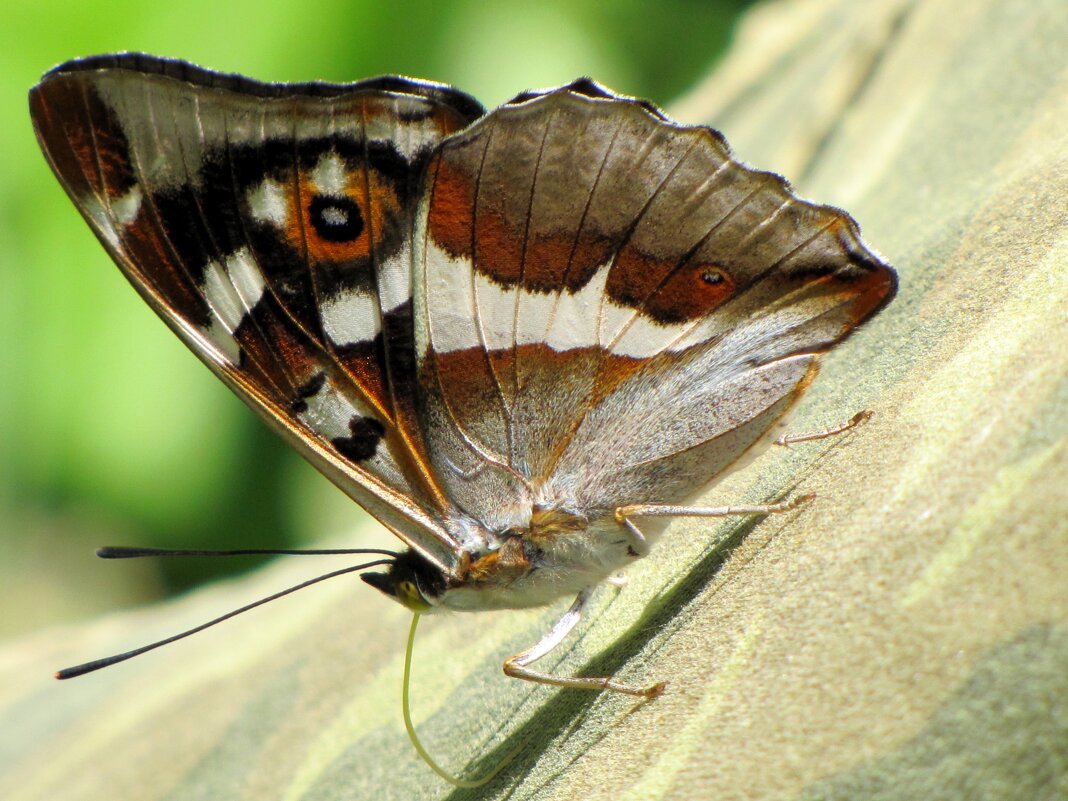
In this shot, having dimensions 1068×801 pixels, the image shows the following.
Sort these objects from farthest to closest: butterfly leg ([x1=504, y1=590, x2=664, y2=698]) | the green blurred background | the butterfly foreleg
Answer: the green blurred background
the butterfly foreleg
butterfly leg ([x1=504, y1=590, x2=664, y2=698])

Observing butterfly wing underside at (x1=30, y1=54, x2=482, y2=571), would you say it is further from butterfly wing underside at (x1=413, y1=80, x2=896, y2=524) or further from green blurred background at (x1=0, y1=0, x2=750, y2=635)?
green blurred background at (x1=0, y1=0, x2=750, y2=635)

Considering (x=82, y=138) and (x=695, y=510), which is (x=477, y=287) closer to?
(x=695, y=510)

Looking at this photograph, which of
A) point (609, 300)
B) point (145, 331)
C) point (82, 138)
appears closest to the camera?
point (82, 138)

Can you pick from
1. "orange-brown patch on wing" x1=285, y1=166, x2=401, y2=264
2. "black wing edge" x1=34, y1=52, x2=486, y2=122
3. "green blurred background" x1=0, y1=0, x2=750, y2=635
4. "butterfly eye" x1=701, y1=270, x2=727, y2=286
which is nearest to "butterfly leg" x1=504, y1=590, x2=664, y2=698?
"butterfly eye" x1=701, y1=270, x2=727, y2=286

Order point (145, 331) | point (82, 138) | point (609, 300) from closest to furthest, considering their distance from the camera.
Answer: point (82, 138) → point (609, 300) → point (145, 331)

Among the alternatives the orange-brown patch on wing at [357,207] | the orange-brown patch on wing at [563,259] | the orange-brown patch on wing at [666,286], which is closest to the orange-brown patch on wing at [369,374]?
the orange-brown patch on wing at [357,207]

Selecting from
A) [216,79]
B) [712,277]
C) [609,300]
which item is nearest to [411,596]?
[609,300]
